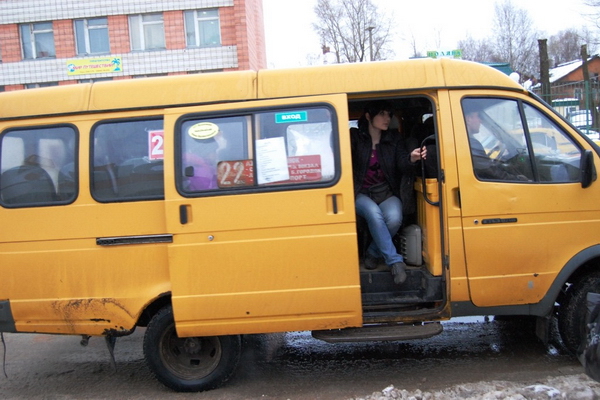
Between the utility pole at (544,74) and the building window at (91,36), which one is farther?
the building window at (91,36)

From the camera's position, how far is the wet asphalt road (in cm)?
417

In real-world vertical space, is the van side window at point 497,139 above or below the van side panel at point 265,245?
above

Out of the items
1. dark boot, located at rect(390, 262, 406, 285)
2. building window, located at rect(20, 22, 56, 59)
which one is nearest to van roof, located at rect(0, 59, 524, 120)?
dark boot, located at rect(390, 262, 406, 285)

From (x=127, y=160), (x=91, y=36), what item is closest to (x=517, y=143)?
(x=127, y=160)

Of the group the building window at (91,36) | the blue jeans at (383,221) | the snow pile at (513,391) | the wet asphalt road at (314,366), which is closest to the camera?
the snow pile at (513,391)

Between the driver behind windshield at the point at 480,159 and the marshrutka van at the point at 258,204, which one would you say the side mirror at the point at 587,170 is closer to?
the marshrutka van at the point at 258,204

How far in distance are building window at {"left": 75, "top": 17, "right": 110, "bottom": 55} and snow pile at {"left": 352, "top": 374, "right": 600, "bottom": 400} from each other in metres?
22.4

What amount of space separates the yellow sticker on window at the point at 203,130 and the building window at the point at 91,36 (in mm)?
20919

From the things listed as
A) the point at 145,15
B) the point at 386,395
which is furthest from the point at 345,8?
the point at 386,395

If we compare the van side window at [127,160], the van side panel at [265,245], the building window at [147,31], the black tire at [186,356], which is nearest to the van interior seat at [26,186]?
the van side window at [127,160]

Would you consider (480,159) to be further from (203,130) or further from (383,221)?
(203,130)

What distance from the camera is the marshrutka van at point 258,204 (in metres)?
3.87

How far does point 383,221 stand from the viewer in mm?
4371

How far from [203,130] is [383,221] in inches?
68.0
